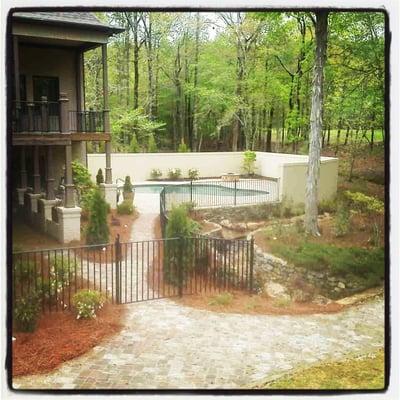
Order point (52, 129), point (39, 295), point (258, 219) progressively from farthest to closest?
point (258, 219) → point (52, 129) → point (39, 295)

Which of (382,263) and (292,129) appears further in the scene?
(292,129)

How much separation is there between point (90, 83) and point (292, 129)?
2503mm

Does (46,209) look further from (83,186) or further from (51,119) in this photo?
(51,119)

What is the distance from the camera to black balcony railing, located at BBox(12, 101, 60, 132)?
4660 millimetres

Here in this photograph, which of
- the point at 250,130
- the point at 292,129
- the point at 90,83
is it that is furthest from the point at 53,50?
the point at 292,129

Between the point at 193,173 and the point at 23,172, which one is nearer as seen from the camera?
the point at 23,172

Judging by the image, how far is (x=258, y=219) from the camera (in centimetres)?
559

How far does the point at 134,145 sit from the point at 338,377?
3290 mm

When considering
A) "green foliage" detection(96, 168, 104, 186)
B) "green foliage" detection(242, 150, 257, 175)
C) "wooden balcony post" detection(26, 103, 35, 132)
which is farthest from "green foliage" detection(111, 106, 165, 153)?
"green foliage" detection(242, 150, 257, 175)

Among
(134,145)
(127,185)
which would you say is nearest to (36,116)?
(134,145)

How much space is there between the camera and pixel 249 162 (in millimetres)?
5844

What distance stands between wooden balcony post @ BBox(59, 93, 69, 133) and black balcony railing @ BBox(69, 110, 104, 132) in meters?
0.10

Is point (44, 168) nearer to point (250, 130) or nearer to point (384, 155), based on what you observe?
point (250, 130)

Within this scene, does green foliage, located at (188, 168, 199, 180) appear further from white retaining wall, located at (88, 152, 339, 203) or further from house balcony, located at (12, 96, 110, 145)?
house balcony, located at (12, 96, 110, 145)
